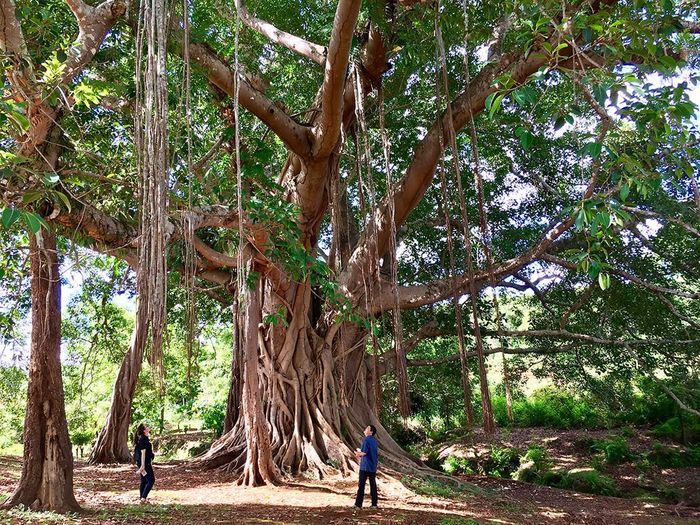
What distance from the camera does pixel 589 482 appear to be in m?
8.76

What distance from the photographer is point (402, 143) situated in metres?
8.16

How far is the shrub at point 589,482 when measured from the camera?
8.61m

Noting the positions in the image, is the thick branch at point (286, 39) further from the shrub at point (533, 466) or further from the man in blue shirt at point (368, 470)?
the shrub at point (533, 466)

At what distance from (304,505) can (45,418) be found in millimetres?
2302

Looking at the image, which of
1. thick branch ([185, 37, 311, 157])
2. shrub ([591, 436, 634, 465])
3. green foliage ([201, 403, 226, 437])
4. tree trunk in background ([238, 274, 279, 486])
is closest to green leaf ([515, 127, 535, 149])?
thick branch ([185, 37, 311, 157])

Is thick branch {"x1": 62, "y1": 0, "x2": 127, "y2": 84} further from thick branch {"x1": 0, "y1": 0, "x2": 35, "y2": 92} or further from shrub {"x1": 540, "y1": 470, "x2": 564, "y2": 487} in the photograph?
shrub {"x1": 540, "y1": 470, "x2": 564, "y2": 487}

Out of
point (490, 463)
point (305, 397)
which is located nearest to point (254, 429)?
point (305, 397)

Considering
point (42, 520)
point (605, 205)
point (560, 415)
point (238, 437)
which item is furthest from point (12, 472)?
point (560, 415)

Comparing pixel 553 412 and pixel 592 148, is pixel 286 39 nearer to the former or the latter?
pixel 592 148

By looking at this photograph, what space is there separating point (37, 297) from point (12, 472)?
412cm

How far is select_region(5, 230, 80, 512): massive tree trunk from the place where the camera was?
4.59 metres

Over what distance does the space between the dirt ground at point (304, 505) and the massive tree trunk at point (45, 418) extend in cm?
21

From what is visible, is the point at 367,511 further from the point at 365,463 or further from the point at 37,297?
the point at 37,297

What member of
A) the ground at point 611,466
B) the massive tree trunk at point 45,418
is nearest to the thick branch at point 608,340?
the ground at point 611,466
